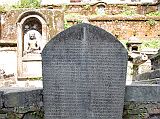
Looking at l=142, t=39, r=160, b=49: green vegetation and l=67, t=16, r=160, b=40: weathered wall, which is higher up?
l=67, t=16, r=160, b=40: weathered wall

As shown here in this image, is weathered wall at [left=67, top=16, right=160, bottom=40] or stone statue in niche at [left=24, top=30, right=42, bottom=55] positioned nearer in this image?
stone statue in niche at [left=24, top=30, right=42, bottom=55]

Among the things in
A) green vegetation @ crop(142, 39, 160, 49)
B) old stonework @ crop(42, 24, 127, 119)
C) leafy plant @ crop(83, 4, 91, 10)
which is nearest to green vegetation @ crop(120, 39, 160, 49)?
green vegetation @ crop(142, 39, 160, 49)

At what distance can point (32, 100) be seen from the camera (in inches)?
192

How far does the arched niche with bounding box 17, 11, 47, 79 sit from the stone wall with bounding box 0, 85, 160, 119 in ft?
36.0

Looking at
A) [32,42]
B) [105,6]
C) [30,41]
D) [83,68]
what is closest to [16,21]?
[30,41]

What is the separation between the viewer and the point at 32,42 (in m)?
17.2

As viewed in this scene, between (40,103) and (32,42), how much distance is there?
12.5 meters

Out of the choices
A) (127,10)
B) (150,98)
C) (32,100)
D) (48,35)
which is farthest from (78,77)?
(127,10)

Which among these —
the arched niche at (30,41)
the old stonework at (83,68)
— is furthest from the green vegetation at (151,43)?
the old stonework at (83,68)

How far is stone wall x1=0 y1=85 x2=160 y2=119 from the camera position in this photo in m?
4.80

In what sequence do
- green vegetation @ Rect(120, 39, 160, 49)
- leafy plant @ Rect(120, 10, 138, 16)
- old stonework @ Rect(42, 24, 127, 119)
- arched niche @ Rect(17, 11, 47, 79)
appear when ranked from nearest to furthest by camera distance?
old stonework @ Rect(42, 24, 127, 119), arched niche @ Rect(17, 11, 47, 79), green vegetation @ Rect(120, 39, 160, 49), leafy plant @ Rect(120, 10, 138, 16)

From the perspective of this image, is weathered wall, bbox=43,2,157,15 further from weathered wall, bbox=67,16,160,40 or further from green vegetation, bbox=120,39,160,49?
green vegetation, bbox=120,39,160,49

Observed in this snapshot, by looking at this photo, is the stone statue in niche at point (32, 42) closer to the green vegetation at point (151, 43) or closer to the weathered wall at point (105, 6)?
the green vegetation at point (151, 43)

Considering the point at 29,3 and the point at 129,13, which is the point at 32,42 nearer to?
the point at 29,3
